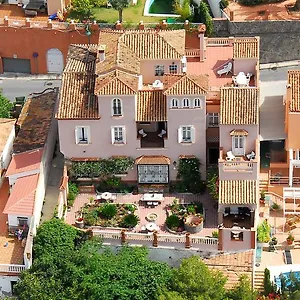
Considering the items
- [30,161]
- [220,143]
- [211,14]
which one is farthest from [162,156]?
[211,14]

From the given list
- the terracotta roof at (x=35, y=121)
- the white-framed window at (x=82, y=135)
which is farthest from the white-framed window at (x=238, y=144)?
the terracotta roof at (x=35, y=121)

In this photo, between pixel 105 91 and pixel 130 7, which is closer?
pixel 105 91

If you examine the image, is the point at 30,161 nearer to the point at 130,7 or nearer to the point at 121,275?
the point at 121,275

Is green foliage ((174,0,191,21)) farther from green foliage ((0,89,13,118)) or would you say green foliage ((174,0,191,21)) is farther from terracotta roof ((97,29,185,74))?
green foliage ((0,89,13,118))

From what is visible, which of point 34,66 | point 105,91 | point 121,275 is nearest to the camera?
point 121,275

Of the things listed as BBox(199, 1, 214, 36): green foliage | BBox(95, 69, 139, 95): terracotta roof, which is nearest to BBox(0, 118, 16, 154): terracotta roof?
BBox(95, 69, 139, 95): terracotta roof

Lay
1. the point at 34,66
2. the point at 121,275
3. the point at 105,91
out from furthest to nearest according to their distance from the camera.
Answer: the point at 34,66, the point at 105,91, the point at 121,275
